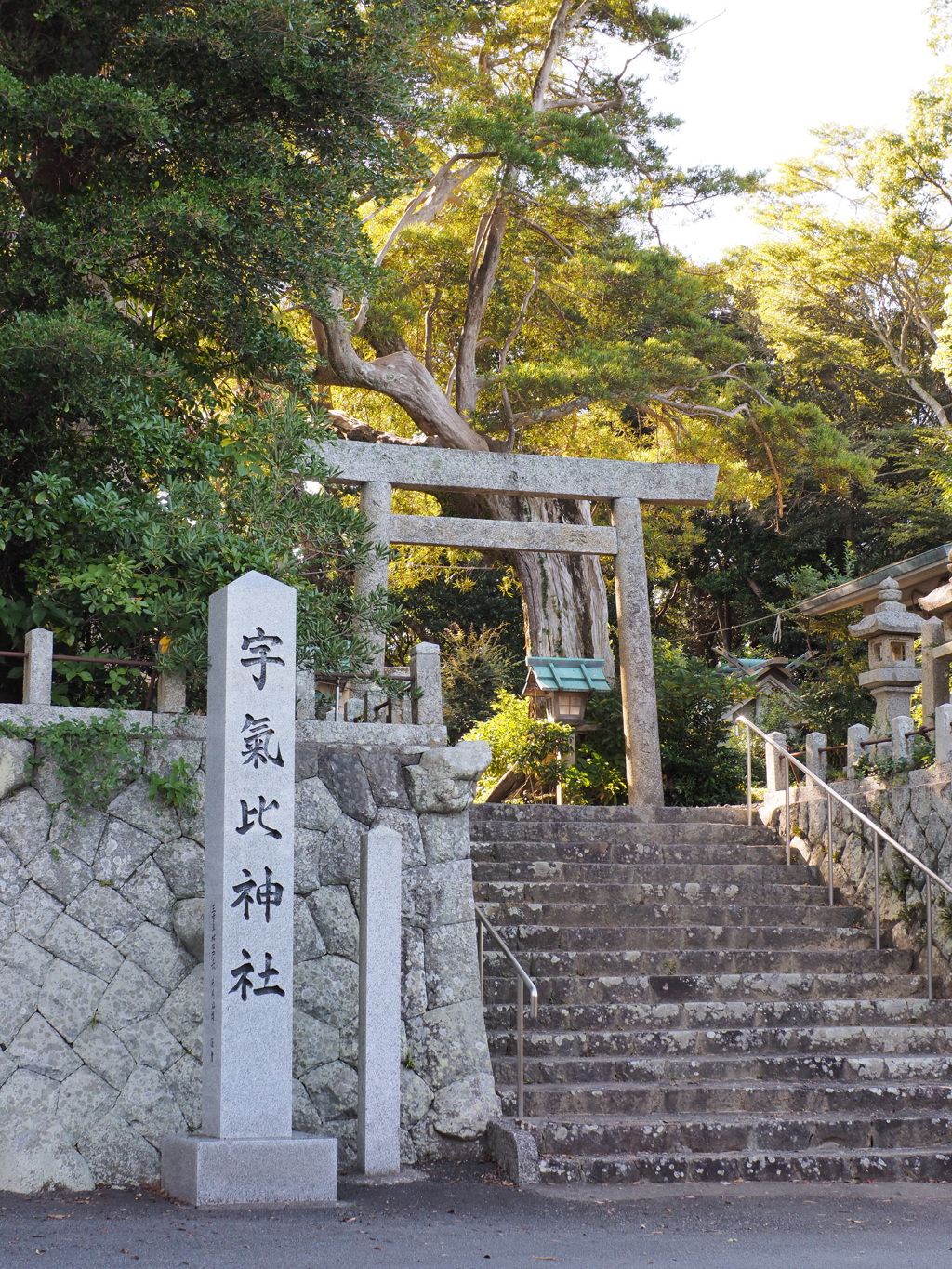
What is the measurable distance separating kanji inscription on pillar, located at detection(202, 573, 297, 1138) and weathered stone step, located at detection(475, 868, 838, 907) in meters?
3.08

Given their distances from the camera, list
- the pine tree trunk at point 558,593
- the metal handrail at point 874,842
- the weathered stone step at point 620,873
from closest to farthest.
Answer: the metal handrail at point 874,842, the weathered stone step at point 620,873, the pine tree trunk at point 558,593

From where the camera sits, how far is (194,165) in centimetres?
820

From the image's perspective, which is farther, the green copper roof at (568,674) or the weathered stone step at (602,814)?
the green copper roof at (568,674)

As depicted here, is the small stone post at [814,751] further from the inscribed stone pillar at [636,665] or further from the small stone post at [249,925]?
the small stone post at [249,925]

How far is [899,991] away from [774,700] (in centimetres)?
883

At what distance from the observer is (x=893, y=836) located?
9617 mm

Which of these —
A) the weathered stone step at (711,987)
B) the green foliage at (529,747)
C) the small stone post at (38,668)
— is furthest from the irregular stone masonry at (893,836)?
the small stone post at (38,668)

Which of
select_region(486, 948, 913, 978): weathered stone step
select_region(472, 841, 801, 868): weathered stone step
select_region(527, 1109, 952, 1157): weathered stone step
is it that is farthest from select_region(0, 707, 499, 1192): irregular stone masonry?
select_region(472, 841, 801, 868): weathered stone step

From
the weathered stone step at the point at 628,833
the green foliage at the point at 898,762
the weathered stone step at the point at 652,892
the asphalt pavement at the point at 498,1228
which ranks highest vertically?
the green foliage at the point at 898,762

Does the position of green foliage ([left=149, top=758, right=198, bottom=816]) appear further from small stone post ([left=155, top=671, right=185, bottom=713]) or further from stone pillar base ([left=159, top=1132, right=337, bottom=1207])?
stone pillar base ([left=159, top=1132, right=337, bottom=1207])

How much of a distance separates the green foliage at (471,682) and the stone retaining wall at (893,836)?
8.86 meters

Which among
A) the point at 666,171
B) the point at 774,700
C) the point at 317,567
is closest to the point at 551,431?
the point at 666,171

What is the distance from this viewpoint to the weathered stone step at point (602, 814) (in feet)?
33.8

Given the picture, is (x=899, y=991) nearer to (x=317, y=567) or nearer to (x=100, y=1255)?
(x=317, y=567)
